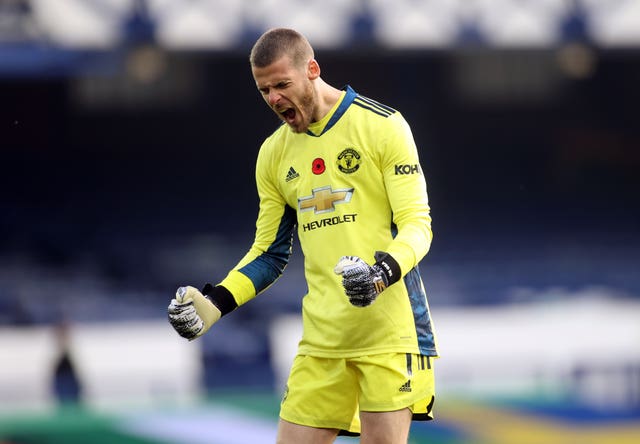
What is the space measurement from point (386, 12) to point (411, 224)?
934cm

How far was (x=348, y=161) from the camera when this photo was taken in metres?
4.32

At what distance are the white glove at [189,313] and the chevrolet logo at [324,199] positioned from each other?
1.70ft

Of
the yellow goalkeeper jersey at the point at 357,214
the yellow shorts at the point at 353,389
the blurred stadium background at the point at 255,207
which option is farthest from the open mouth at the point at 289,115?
the blurred stadium background at the point at 255,207

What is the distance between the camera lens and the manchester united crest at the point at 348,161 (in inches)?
170

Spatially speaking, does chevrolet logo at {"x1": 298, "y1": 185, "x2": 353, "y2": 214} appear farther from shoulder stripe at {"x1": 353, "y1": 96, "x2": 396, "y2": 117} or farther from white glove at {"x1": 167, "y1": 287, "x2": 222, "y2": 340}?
white glove at {"x1": 167, "y1": 287, "x2": 222, "y2": 340}

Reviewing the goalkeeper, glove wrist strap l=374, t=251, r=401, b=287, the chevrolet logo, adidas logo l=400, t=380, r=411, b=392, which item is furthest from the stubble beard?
adidas logo l=400, t=380, r=411, b=392

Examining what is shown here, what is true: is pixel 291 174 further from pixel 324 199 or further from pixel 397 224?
pixel 397 224

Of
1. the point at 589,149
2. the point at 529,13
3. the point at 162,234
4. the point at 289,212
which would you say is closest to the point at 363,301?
the point at 289,212

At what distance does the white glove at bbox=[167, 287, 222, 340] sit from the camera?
4199 millimetres

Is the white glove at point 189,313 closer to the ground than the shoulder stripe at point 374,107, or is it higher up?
closer to the ground

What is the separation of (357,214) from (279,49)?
25.7 inches

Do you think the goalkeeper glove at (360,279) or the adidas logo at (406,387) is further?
the adidas logo at (406,387)

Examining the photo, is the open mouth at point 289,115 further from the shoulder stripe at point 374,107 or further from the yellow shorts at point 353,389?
the yellow shorts at point 353,389

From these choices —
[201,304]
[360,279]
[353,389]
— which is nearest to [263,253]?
[201,304]
